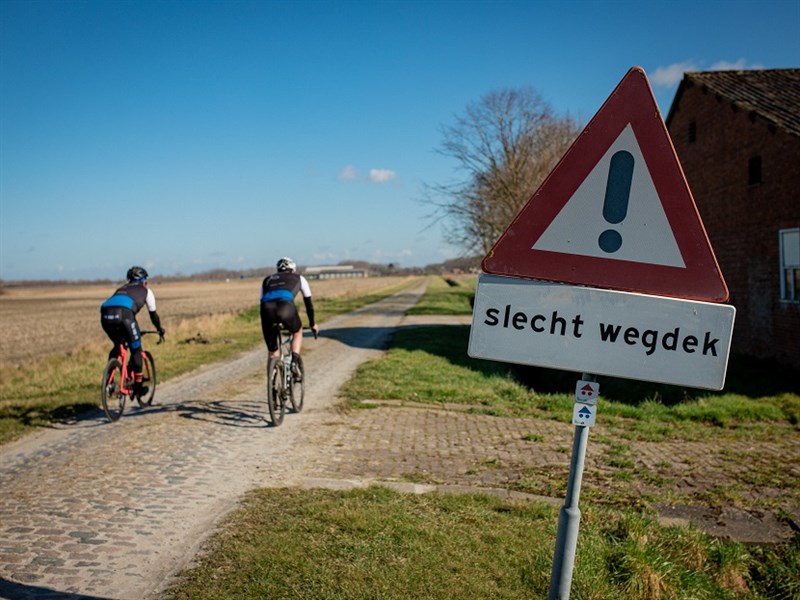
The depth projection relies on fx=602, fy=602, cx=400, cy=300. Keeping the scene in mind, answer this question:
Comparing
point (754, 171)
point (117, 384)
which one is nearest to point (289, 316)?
point (117, 384)

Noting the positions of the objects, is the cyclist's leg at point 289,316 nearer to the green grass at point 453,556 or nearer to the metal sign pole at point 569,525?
the green grass at point 453,556

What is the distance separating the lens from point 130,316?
329 inches

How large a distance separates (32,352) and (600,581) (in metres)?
24.4

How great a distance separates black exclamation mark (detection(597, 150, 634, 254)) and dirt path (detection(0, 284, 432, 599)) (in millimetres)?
3263

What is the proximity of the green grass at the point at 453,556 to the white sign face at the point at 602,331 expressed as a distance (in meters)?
1.70

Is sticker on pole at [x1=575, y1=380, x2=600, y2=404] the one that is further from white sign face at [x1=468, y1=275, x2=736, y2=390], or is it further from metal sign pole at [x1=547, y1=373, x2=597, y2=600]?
white sign face at [x1=468, y1=275, x2=736, y2=390]

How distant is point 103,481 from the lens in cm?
556

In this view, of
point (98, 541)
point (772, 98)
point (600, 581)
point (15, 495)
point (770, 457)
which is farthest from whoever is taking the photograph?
point (772, 98)

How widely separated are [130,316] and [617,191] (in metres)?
7.47

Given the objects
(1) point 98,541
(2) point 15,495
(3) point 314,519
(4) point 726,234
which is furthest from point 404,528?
(4) point 726,234

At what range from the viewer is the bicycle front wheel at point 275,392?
7.71 meters

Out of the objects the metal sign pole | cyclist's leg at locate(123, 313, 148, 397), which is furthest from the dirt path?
A: the metal sign pole

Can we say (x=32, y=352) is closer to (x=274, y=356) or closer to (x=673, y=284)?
(x=274, y=356)

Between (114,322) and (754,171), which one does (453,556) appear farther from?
(754,171)
